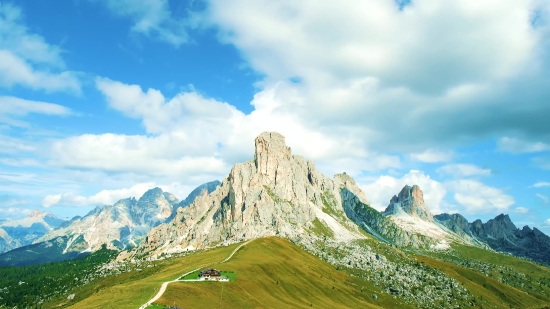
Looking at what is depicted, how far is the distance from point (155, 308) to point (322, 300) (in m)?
108

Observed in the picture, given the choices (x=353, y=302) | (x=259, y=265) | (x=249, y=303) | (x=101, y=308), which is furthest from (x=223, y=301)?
(x=353, y=302)

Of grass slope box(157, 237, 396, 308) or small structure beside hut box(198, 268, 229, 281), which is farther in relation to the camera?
small structure beside hut box(198, 268, 229, 281)

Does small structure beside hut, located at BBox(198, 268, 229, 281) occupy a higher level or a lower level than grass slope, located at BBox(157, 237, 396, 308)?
higher

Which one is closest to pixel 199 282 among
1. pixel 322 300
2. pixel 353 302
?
pixel 322 300

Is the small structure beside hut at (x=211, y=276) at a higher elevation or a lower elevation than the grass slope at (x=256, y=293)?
higher

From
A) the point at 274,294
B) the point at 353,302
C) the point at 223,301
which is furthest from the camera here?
the point at 353,302

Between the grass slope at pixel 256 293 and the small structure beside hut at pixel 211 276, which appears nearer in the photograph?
the grass slope at pixel 256 293

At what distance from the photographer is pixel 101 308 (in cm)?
9919

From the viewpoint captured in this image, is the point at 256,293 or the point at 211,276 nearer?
the point at 211,276

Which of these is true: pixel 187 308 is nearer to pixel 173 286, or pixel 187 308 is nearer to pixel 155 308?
pixel 155 308

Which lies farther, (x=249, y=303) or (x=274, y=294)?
(x=274, y=294)

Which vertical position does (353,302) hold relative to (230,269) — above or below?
below

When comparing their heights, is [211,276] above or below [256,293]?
above

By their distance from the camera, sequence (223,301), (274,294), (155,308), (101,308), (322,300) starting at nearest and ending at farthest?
(155,308) < (101,308) < (223,301) < (274,294) < (322,300)
